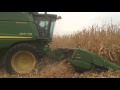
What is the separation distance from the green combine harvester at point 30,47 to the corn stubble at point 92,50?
0.20 m

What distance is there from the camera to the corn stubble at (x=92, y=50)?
8.33 meters

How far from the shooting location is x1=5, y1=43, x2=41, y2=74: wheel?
8.62 m

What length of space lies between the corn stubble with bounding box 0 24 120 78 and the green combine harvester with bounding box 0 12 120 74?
0.65 ft

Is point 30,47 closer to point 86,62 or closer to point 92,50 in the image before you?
point 86,62

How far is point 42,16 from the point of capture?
9.35 m

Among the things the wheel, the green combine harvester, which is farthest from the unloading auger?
the wheel

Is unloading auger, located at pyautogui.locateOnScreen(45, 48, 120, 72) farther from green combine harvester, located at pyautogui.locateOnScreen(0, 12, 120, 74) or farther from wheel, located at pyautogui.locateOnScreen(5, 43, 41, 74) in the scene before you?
wheel, located at pyautogui.locateOnScreen(5, 43, 41, 74)

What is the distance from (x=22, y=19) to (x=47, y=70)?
169 cm

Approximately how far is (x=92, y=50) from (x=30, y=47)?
2537 millimetres

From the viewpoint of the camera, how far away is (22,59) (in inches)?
347

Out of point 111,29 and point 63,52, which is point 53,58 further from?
point 111,29

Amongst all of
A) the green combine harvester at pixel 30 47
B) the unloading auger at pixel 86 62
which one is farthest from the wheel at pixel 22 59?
the unloading auger at pixel 86 62

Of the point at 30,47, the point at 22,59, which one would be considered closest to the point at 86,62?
the point at 30,47

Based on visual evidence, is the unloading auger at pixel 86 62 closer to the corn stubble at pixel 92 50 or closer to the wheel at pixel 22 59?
the corn stubble at pixel 92 50
